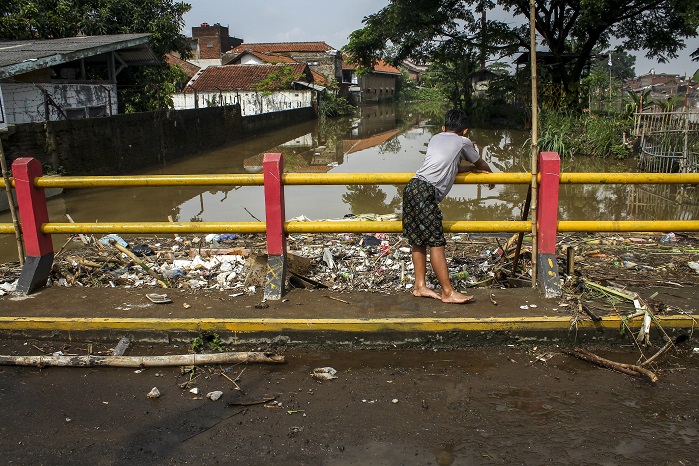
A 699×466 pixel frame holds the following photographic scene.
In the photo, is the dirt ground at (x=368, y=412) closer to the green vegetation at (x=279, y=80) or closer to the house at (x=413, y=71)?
the green vegetation at (x=279, y=80)

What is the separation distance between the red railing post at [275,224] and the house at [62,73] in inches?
487

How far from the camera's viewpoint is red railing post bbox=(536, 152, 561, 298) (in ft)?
13.7

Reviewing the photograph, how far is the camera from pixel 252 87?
3766 cm

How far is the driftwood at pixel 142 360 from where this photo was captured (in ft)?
12.0

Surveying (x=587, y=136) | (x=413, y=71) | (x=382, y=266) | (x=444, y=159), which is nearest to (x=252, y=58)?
(x=587, y=136)

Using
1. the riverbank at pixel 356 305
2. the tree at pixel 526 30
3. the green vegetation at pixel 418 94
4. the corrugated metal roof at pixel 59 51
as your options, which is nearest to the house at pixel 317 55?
the green vegetation at pixel 418 94

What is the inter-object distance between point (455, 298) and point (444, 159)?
101 cm

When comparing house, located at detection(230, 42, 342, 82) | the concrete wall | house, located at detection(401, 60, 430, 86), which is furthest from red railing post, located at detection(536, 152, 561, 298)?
house, located at detection(401, 60, 430, 86)

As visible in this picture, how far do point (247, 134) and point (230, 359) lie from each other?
25328 millimetres

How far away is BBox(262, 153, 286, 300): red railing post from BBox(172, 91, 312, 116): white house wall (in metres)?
29.7

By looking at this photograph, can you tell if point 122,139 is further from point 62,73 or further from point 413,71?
point 413,71

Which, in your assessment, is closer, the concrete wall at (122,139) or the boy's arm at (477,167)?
the boy's arm at (477,167)

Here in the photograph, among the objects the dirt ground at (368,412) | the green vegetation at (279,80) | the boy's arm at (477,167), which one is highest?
the green vegetation at (279,80)

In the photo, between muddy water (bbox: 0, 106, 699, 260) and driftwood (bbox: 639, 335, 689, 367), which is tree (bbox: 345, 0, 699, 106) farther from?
driftwood (bbox: 639, 335, 689, 367)
